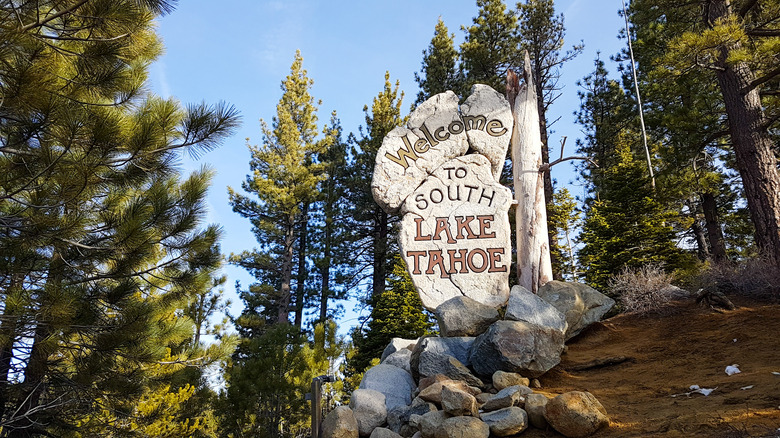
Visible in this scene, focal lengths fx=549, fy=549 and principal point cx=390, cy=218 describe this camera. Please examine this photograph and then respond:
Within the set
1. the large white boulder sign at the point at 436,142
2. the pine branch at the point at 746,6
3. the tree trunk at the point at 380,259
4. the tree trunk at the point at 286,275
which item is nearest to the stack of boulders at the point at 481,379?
the large white boulder sign at the point at 436,142

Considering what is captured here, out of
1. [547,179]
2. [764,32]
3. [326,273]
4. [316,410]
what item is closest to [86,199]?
[316,410]

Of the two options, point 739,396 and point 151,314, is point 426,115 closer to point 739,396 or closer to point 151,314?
point 151,314

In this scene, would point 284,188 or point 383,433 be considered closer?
point 383,433

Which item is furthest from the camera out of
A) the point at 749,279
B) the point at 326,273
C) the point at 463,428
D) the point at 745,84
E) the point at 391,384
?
the point at 326,273

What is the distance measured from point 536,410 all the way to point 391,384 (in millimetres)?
2188

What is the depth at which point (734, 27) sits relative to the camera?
8.43m

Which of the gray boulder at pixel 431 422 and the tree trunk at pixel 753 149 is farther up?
the tree trunk at pixel 753 149

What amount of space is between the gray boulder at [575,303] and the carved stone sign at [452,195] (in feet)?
2.08

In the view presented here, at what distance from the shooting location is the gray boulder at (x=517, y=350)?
20.2 ft

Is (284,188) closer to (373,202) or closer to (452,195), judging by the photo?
(373,202)

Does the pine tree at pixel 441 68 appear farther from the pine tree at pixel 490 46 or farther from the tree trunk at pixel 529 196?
the tree trunk at pixel 529 196

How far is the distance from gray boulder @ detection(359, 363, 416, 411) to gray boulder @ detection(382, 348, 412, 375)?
0.28 meters

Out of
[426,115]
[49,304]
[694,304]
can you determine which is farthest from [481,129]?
[49,304]

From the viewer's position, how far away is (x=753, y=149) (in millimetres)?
9305
